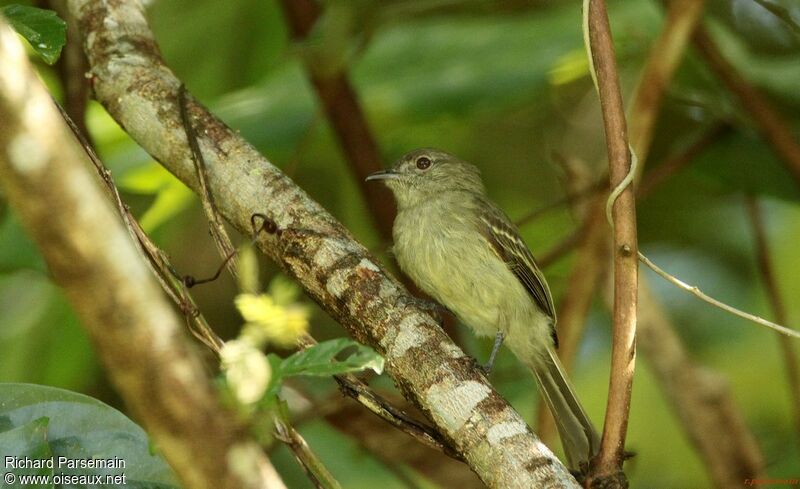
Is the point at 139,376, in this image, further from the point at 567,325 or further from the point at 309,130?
the point at 567,325

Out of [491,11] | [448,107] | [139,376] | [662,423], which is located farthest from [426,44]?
[139,376]

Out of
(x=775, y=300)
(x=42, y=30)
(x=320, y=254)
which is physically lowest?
(x=775, y=300)

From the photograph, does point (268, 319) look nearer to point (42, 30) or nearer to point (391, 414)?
point (391, 414)

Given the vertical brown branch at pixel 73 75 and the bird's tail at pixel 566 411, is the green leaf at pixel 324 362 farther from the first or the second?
the vertical brown branch at pixel 73 75

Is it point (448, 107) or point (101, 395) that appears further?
point (101, 395)

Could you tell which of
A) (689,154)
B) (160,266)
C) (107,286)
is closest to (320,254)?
(160,266)

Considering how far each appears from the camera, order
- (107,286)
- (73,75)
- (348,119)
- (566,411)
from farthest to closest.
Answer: (348,119)
(73,75)
(566,411)
(107,286)

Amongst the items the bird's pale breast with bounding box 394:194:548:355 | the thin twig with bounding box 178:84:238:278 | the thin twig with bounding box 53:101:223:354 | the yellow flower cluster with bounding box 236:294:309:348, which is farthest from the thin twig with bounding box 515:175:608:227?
the yellow flower cluster with bounding box 236:294:309:348

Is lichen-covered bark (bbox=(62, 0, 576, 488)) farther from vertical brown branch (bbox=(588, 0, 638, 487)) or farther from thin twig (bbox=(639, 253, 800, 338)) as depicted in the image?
thin twig (bbox=(639, 253, 800, 338))

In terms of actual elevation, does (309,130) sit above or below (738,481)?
above
